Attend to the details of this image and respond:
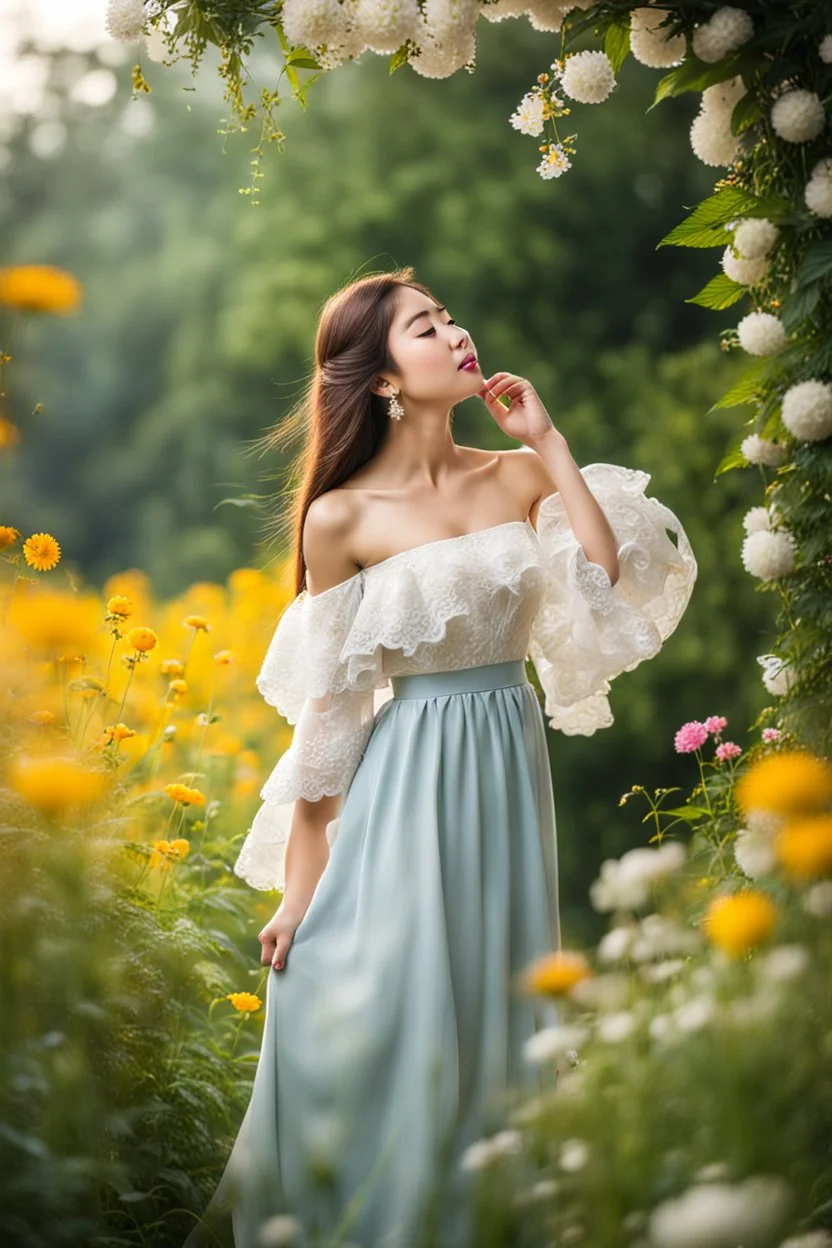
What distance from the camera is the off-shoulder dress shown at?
2.37 meters

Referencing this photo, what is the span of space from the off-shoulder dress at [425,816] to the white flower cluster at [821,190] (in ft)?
2.44

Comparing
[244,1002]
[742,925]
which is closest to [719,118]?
[742,925]

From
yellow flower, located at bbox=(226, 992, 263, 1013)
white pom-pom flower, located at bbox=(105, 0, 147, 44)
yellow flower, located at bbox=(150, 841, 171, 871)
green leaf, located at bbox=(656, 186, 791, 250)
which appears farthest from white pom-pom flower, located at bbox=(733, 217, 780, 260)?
yellow flower, located at bbox=(226, 992, 263, 1013)

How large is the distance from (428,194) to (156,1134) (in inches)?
241

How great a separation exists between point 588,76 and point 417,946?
5.17 ft

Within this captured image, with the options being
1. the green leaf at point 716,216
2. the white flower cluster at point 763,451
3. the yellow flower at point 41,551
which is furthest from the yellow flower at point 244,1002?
the green leaf at point 716,216

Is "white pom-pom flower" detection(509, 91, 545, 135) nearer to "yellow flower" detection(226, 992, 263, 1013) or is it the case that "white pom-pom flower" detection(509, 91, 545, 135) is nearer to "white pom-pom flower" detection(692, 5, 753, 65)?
"white pom-pom flower" detection(692, 5, 753, 65)

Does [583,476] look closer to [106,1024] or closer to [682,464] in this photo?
[106,1024]

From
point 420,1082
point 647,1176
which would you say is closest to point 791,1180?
point 647,1176

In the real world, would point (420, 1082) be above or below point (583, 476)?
below

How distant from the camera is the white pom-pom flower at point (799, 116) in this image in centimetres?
206

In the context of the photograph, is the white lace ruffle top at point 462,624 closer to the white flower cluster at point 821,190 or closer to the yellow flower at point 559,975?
the white flower cluster at point 821,190

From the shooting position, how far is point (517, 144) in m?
7.43

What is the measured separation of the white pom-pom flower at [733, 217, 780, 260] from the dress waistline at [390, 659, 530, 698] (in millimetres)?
878
